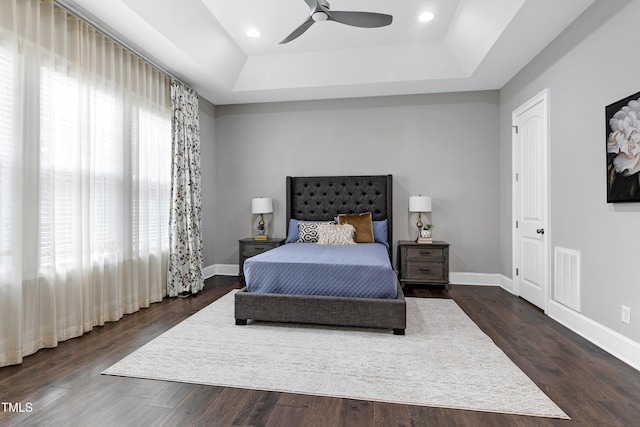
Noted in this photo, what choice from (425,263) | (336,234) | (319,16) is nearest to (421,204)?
(425,263)

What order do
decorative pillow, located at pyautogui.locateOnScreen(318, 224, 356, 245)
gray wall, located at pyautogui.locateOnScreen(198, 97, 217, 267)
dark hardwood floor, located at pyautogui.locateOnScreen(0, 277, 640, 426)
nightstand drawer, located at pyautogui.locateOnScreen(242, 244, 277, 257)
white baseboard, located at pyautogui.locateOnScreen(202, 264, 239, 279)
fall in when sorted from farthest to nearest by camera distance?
white baseboard, located at pyautogui.locateOnScreen(202, 264, 239, 279) < gray wall, located at pyautogui.locateOnScreen(198, 97, 217, 267) < nightstand drawer, located at pyautogui.locateOnScreen(242, 244, 277, 257) < decorative pillow, located at pyautogui.locateOnScreen(318, 224, 356, 245) < dark hardwood floor, located at pyautogui.locateOnScreen(0, 277, 640, 426)

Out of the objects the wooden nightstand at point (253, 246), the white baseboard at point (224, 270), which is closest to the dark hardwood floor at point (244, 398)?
the wooden nightstand at point (253, 246)

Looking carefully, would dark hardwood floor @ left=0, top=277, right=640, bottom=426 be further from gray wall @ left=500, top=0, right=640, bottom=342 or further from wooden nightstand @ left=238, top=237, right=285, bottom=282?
wooden nightstand @ left=238, top=237, right=285, bottom=282

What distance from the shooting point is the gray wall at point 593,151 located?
2312mm

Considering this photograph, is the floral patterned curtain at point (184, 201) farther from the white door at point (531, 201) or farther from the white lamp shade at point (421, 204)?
the white door at point (531, 201)

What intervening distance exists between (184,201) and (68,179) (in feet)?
5.10

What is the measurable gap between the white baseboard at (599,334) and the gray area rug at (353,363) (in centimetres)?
86

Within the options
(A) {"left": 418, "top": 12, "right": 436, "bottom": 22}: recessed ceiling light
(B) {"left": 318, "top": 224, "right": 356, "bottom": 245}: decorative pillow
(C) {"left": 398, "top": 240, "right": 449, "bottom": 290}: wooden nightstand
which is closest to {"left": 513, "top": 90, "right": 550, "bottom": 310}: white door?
(C) {"left": 398, "top": 240, "right": 449, "bottom": 290}: wooden nightstand

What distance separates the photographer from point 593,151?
2.68 m

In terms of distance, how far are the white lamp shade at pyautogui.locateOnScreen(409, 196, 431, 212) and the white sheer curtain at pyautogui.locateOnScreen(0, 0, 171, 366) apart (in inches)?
137

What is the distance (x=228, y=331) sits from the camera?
113 inches

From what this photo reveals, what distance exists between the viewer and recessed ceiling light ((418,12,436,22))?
346cm

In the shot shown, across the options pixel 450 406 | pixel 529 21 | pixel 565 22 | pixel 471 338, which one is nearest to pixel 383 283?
pixel 471 338

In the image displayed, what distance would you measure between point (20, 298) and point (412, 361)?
288 centimetres
